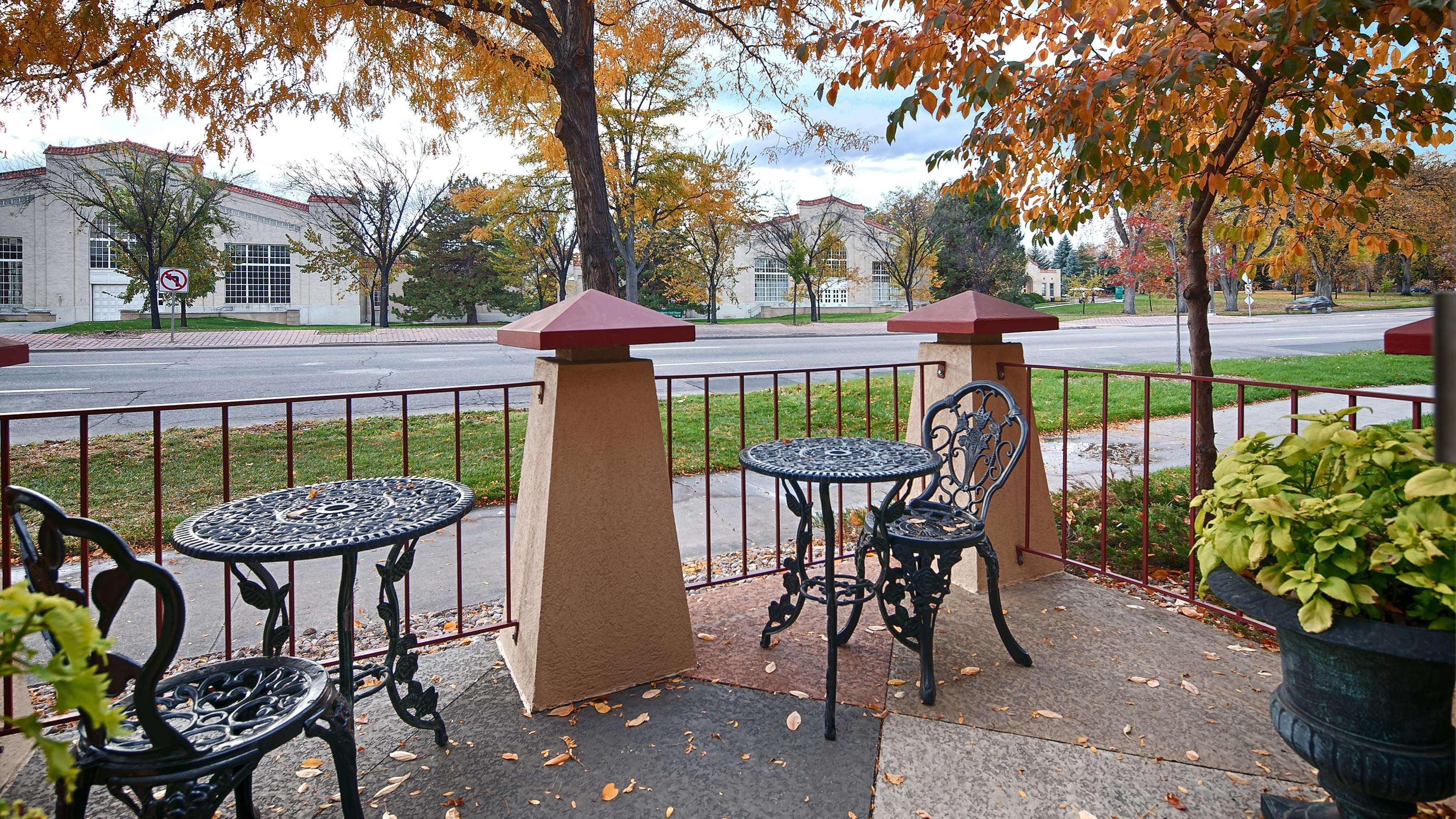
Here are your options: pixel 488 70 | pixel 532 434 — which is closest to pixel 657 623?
pixel 532 434

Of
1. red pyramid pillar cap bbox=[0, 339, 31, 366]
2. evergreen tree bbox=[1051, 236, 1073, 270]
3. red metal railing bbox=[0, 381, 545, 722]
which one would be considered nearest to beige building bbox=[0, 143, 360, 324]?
red metal railing bbox=[0, 381, 545, 722]

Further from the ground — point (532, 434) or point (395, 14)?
point (395, 14)

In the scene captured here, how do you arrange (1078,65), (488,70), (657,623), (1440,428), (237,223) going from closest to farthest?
(1440,428)
(657,623)
(1078,65)
(488,70)
(237,223)

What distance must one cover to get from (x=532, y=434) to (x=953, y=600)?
232 cm

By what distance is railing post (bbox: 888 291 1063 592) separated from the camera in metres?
3.99

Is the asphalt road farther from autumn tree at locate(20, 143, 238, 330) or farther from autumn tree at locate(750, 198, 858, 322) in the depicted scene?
autumn tree at locate(750, 198, 858, 322)

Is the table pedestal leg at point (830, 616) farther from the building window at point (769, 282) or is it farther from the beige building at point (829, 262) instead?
the building window at point (769, 282)

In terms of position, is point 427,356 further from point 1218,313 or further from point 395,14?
point 1218,313

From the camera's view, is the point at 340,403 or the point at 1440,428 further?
the point at 340,403

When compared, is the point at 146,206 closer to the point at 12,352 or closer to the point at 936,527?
the point at 12,352

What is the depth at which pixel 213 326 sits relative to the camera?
30672mm

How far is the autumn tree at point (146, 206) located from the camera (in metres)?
26.5

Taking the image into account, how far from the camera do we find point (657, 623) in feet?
10.5

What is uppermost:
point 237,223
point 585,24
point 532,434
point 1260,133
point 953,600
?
point 237,223
